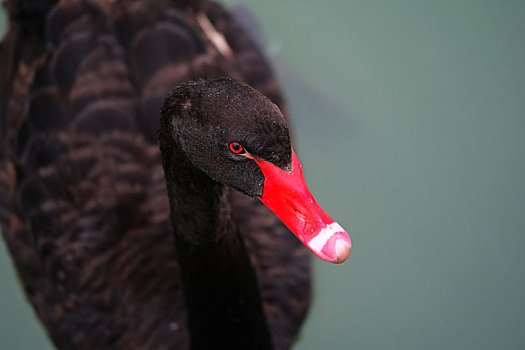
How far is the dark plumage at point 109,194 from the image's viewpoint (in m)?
1.89

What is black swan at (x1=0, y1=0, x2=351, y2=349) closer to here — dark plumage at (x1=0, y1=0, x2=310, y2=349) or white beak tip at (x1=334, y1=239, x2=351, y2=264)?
dark plumage at (x1=0, y1=0, x2=310, y2=349)

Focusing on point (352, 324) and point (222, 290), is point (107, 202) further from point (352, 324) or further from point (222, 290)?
point (352, 324)

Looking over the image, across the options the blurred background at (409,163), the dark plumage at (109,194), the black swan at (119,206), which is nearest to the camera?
the black swan at (119,206)

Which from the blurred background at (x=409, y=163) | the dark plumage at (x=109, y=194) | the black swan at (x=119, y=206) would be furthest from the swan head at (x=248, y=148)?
the blurred background at (x=409, y=163)

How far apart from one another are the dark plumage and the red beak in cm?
46

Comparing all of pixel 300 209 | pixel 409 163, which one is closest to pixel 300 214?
pixel 300 209

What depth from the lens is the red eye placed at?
114cm

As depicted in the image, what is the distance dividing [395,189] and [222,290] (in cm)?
170

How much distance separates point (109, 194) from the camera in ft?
6.39

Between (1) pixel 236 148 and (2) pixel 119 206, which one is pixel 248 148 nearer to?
(1) pixel 236 148

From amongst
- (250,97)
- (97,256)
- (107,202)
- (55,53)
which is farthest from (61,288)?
(250,97)

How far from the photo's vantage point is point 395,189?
9.73 ft

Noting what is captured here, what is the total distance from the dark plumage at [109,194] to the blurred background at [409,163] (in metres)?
0.66

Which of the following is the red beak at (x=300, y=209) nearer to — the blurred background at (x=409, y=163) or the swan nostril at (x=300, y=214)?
the swan nostril at (x=300, y=214)
